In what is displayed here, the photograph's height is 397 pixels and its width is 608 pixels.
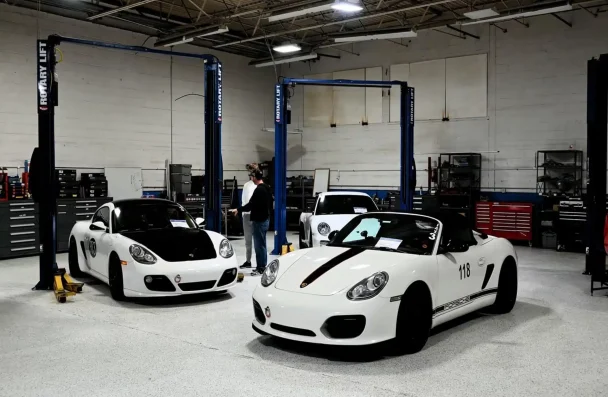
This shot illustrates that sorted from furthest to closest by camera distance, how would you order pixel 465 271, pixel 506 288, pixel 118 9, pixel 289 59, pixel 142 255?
pixel 289 59
pixel 118 9
pixel 142 255
pixel 506 288
pixel 465 271

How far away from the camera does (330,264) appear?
207 inches

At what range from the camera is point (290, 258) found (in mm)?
5652

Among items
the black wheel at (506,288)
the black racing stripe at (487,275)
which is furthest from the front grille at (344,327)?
the black wheel at (506,288)

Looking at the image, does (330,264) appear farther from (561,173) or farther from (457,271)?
(561,173)

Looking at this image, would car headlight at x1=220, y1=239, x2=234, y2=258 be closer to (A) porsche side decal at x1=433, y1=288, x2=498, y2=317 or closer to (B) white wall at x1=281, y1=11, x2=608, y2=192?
(A) porsche side decal at x1=433, y1=288, x2=498, y2=317

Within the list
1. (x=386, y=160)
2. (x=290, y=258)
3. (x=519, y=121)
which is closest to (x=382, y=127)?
(x=386, y=160)

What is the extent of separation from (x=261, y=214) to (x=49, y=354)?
4.41 metres

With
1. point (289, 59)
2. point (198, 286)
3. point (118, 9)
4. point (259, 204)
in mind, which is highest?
point (118, 9)

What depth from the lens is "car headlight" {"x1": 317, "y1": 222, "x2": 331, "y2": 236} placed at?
10.3 m

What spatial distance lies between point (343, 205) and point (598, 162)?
4.59m

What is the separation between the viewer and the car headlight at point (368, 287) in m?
4.73

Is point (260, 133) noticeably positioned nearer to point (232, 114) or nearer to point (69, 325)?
point (232, 114)

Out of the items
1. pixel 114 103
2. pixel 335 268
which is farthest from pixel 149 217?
pixel 114 103

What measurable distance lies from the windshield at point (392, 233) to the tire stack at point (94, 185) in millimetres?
8995
